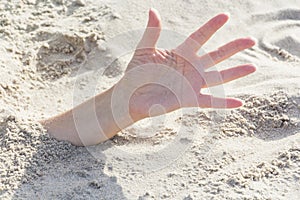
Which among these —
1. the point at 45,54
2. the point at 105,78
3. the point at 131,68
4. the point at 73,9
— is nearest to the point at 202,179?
the point at 131,68

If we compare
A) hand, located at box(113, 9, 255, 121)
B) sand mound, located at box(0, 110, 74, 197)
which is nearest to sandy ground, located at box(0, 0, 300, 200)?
sand mound, located at box(0, 110, 74, 197)

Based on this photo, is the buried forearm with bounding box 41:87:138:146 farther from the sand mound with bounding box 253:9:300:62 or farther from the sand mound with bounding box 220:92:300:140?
the sand mound with bounding box 253:9:300:62

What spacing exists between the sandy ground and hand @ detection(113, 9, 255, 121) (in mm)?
164

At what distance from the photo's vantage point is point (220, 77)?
1802 millimetres

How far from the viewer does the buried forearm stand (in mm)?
1876

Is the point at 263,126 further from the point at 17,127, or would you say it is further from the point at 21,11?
the point at 21,11

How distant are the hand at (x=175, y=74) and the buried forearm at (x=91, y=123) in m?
0.08

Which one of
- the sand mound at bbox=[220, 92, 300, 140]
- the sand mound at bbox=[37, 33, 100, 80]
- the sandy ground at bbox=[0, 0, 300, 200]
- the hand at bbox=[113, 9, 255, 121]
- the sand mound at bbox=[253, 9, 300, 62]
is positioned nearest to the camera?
the sandy ground at bbox=[0, 0, 300, 200]

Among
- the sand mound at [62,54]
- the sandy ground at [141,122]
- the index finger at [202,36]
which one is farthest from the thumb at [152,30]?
the sand mound at [62,54]

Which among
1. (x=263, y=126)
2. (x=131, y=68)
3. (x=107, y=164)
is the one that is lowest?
(x=107, y=164)

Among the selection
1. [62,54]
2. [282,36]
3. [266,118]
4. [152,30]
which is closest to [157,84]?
[152,30]

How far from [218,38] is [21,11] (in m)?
1.00

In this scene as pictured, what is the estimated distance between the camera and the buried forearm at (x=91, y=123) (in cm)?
188

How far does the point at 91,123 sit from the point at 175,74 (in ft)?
1.21
